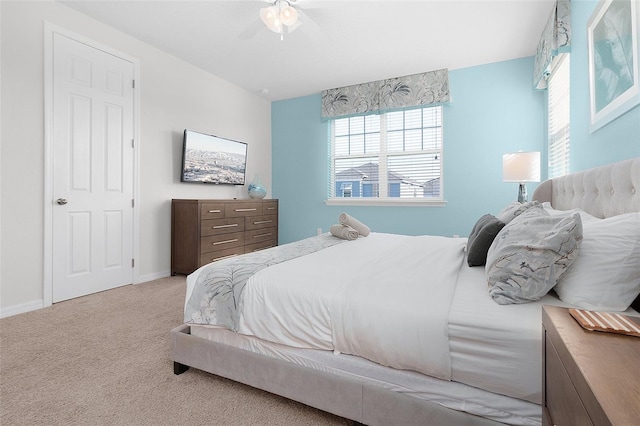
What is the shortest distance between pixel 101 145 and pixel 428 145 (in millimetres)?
4042

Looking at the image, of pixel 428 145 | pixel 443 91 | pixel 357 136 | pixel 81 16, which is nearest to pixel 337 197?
pixel 357 136

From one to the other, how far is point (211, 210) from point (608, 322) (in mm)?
3704

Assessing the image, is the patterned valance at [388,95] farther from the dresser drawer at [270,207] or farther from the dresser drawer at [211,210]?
the dresser drawer at [211,210]

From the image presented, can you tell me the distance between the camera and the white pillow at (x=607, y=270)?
3.34 feet

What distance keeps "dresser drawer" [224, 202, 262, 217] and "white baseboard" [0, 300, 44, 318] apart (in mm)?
1993

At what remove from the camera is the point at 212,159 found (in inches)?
169

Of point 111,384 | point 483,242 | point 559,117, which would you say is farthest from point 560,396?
point 559,117

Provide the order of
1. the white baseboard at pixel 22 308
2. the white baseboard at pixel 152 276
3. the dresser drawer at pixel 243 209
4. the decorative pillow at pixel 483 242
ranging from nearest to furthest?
the decorative pillow at pixel 483 242
the white baseboard at pixel 22 308
the white baseboard at pixel 152 276
the dresser drawer at pixel 243 209

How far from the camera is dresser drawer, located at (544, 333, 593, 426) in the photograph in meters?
0.55

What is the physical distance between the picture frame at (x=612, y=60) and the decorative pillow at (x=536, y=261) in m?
0.90

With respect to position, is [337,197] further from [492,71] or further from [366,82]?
[492,71]

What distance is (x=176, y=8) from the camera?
2.90m

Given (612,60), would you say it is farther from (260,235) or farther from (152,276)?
(152,276)

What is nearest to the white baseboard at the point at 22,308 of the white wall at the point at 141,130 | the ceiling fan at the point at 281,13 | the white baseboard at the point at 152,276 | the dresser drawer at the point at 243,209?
the white wall at the point at 141,130
